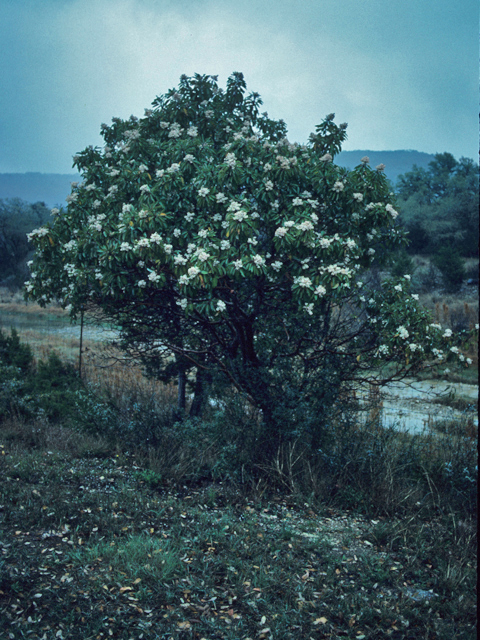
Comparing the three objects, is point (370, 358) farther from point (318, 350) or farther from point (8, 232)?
point (8, 232)

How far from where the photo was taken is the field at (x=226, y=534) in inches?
121

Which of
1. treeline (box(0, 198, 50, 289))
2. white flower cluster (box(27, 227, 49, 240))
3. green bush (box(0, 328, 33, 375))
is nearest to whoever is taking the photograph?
white flower cluster (box(27, 227, 49, 240))

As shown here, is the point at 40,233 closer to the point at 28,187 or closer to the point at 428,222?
the point at 428,222

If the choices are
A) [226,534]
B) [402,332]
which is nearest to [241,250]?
[402,332]

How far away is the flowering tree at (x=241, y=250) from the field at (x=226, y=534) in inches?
30.0

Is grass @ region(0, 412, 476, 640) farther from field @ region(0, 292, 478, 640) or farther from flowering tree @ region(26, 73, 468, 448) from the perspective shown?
flowering tree @ region(26, 73, 468, 448)

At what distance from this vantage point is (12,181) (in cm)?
3116

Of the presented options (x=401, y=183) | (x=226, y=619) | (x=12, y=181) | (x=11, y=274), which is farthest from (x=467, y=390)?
(x=12, y=181)

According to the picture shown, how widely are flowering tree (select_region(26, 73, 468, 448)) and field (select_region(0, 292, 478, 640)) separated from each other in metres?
0.76

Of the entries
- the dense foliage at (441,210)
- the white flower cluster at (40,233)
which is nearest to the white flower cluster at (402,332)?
the white flower cluster at (40,233)

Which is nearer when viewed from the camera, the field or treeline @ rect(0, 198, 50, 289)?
the field

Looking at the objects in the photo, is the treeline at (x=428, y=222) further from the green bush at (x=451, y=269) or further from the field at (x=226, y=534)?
the field at (x=226, y=534)

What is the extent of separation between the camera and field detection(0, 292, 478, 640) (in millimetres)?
3066

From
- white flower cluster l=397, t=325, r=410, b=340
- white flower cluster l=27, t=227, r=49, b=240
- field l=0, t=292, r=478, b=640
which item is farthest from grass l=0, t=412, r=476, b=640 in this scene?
white flower cluster l=27, t=227, r=49, b=240
